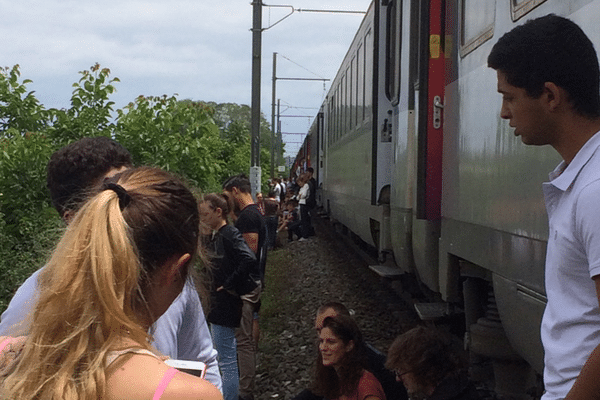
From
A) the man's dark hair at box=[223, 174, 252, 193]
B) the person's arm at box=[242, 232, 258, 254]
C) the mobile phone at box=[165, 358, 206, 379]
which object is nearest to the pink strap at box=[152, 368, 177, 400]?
the mobile phone at box=[165, 358, 206, 379]

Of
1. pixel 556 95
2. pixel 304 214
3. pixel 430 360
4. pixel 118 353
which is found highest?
pixel 556 95

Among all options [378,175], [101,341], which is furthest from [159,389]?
[378,175]

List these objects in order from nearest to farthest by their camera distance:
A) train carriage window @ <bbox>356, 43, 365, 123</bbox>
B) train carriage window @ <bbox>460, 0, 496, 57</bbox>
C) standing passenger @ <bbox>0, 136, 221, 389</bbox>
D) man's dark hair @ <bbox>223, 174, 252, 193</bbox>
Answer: standing passenger @ <bbox>0, 136, 221, 389</bbox>
train carriage window @ <bbox>460, 0, 496, 57</bbox>
man's dark hair @ <bbox>223, 174, 252, 193</bbox>
train carriage window @ <bbox>356, 43, 365, 123</bbox>

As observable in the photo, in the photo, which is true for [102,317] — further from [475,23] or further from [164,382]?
[475,23]

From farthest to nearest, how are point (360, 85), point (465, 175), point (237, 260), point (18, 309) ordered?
1. point (360, 85)
2. point (237, 260)
3. point (465, 175)
4. point (18, 309)

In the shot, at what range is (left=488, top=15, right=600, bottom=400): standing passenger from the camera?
5.88 ft

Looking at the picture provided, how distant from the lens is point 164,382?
1445 mm

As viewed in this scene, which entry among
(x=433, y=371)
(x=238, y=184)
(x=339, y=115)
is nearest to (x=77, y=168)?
(x=433, y=371)

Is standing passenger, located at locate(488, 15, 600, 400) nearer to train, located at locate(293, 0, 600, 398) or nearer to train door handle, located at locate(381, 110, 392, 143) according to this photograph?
train, located at locate(293, 0, 600, 398)

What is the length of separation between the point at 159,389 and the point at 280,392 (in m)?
4.91

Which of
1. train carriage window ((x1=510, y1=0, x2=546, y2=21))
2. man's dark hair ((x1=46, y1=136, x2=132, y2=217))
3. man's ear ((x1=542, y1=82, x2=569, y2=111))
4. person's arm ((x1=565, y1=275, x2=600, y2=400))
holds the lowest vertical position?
person's arm ((x1=565, y1=275, x2=600, y2=400))

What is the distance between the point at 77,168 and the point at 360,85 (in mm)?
8135

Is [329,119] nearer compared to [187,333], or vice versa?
[187,333]

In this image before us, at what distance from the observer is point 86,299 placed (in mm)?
1521
